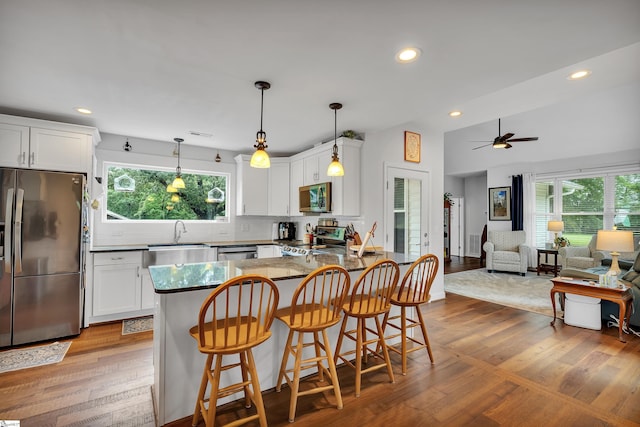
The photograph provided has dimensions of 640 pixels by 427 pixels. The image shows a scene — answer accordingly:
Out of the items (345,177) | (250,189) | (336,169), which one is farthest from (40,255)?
(345,177)

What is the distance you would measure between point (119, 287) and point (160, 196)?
153 cm

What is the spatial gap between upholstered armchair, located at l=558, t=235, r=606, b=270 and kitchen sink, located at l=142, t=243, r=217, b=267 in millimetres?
6522

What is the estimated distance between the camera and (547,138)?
6.59 metres

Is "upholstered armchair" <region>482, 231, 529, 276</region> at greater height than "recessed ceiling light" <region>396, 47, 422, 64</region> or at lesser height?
lesser

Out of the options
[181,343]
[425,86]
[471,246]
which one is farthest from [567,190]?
[181,343]

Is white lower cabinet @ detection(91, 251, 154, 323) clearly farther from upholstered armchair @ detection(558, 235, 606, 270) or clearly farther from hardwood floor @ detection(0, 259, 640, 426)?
upholstered armchair @ detection(558, 235, 606, 270)

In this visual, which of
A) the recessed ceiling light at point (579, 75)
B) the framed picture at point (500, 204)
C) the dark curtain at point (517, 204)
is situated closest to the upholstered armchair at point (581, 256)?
the dark curtain at point (517, 204)

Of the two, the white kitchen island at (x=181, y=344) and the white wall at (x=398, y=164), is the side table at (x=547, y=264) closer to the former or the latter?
the white wall at (x=398, y=164)

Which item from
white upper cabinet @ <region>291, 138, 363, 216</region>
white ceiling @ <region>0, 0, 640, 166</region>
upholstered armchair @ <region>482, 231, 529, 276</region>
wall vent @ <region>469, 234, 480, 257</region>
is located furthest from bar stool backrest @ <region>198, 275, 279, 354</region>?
wall vent @ <region>469, 234, 480, 257</region>

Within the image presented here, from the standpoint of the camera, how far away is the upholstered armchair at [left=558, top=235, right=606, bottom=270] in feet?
18.5

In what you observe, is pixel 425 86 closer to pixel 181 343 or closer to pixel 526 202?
pixel 181 343

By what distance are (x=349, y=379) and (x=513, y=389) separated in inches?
47.4

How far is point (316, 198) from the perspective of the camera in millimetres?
4227

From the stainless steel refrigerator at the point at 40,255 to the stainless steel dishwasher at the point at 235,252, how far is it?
5.33ft
